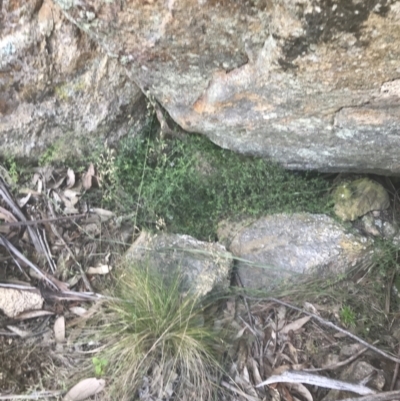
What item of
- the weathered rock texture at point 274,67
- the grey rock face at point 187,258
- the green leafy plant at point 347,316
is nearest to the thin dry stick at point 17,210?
the grey rock face at point 187,258

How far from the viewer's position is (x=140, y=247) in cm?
205

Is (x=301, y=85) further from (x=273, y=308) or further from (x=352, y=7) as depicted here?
(x=273, y=308)

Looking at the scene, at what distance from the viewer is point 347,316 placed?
74.8 inches

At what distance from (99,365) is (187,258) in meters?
0.56

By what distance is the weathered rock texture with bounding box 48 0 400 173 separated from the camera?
141 cm

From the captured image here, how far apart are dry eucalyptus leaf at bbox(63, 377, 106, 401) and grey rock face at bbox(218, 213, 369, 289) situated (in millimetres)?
729

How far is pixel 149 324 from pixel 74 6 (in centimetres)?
118

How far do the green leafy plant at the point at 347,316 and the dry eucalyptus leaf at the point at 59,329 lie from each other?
3.67 ft

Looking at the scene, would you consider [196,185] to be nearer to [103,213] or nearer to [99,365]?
[103,213]

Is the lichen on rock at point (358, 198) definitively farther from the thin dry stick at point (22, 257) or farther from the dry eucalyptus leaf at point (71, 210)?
the thin dry stick at point (22, 257)

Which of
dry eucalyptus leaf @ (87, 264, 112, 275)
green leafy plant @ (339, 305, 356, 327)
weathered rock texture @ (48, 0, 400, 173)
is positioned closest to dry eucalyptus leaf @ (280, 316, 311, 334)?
green leafy plant @ (339, 305, 356, 327)

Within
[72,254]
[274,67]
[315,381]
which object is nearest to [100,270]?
[72,254]

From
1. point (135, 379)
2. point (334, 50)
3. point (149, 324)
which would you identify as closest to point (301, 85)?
point (334, 50)

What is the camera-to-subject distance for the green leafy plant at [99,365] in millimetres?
1762
